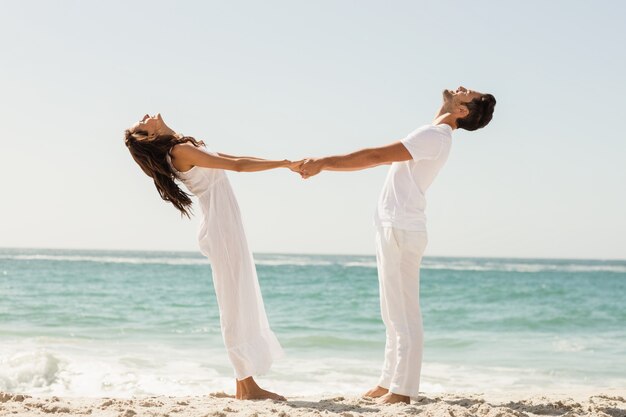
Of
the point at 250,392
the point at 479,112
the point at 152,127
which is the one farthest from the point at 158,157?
the point at 479,112

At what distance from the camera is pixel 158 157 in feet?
15.6

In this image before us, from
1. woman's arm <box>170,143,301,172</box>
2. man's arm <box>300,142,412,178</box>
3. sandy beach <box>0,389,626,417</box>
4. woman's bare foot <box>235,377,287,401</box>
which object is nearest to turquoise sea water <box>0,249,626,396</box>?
sandy beach <box>0,389,626,417</box>

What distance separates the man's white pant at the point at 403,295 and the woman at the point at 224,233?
832 mm

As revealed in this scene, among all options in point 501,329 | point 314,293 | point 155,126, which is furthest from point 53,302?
point 155,126

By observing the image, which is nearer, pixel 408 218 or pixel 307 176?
pixel 408 218

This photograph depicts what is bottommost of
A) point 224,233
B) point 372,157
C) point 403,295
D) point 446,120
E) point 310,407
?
point 310,407

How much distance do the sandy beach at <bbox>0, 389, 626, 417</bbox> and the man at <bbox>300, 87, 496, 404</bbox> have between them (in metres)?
0.31

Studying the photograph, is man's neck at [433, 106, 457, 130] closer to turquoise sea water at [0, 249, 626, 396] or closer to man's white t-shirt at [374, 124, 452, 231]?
man's white t-shirt at [374, 124, 452, 231]

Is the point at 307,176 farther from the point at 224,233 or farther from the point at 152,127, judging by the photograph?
the point at 152,127

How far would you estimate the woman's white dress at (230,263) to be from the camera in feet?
15.8

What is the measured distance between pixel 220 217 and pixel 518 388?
14.2 feet

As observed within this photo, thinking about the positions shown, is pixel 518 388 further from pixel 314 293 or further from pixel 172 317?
pixel 314 293

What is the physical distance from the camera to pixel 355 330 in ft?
40.9

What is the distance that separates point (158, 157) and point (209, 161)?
365 millimetres
